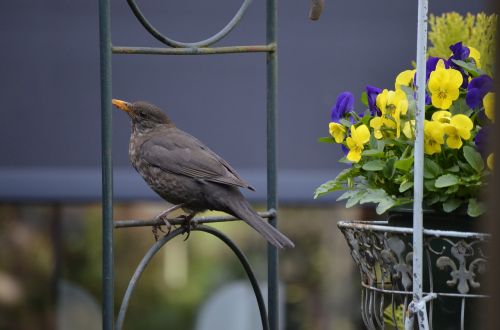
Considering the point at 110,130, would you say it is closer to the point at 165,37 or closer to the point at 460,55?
the point at 165,37

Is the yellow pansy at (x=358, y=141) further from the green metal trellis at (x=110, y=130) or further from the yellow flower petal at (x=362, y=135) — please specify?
the green metal trellis at (x=110, y=130)

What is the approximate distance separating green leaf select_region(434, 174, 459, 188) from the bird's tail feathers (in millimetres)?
409

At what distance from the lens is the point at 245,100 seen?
4.51 m

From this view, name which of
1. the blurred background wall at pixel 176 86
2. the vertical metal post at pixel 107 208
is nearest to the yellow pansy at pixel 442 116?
the vertical metal post at pixel 107 208

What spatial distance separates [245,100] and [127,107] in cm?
184

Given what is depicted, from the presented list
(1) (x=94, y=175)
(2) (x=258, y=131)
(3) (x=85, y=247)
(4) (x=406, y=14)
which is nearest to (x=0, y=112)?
(1) (x=94, y=175)

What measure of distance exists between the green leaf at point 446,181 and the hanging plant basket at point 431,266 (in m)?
0.10

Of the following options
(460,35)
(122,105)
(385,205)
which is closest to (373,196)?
(385,205)

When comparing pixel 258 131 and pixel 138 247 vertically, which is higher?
pixel 258 131

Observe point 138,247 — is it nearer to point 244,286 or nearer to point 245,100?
point 244,286

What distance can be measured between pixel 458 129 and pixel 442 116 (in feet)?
0.18

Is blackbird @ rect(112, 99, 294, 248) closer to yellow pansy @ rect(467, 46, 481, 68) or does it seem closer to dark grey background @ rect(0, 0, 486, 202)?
yellow pansy @ rect(467, 46, 481, 68)

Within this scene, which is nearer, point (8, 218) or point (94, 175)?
point (94, 175)

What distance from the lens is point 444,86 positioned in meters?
1.88
